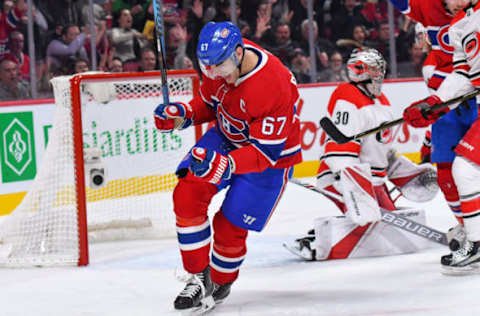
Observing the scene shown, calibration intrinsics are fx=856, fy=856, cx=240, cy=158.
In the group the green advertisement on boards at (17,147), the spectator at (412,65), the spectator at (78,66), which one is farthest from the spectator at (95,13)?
the spectator at (412,65)

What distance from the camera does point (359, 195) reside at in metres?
3.89

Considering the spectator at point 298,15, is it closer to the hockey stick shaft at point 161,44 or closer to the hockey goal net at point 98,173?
the hockey goal net at point 98,173

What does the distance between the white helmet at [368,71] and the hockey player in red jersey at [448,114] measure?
26 cm

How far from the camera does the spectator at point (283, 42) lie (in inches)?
290

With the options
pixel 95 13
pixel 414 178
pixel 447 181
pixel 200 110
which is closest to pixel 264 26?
pixel 95 13

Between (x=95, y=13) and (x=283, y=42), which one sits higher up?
(x=95, y=13)

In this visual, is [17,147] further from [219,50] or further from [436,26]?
[219,50]

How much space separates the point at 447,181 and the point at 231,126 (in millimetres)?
1334

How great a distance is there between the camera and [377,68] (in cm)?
409

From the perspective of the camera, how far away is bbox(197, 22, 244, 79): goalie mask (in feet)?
8.97

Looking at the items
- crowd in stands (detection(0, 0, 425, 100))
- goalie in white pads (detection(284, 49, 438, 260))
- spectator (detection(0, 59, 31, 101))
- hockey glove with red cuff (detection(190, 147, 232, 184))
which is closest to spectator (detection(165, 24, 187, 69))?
crowd in stands (detection(0, 0, 425, 100))

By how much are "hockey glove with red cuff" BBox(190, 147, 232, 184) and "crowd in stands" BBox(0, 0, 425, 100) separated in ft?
10.4

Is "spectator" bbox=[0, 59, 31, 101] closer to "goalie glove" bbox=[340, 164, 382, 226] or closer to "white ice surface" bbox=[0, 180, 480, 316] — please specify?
"white ice surface" bbox=[0, 180, 480, 316]

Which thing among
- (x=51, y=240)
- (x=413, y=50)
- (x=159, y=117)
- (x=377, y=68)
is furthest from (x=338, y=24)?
(x=159, y=117)
